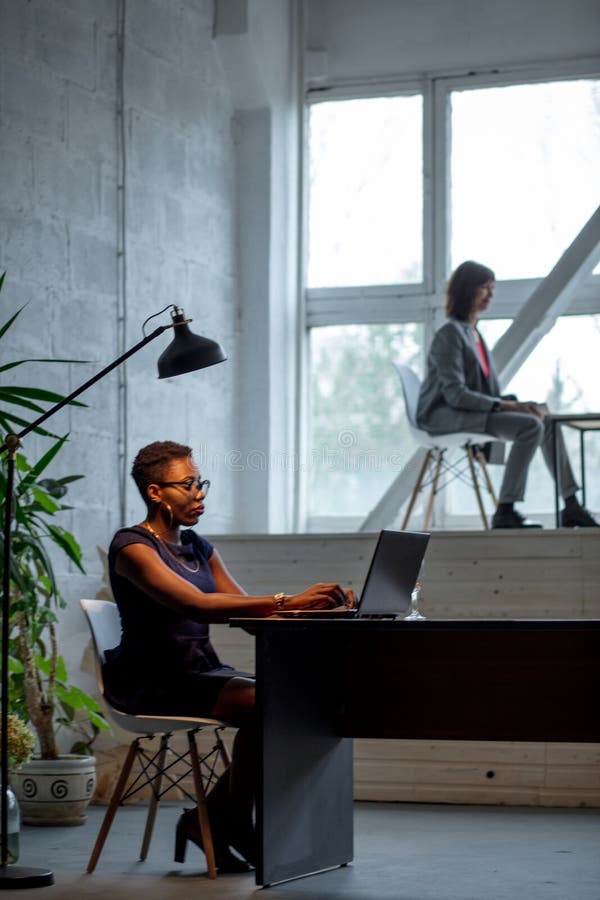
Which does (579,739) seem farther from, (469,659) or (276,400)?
(276,400)

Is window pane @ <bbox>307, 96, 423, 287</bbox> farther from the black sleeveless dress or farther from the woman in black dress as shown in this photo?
the black sleeveless dress

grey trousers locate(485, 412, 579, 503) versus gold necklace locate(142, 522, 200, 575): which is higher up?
grey trousers locate(485, 412, 579, 503)

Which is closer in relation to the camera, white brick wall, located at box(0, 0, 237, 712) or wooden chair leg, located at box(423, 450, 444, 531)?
white brick wall, located at box(0, 0, 237, 712)

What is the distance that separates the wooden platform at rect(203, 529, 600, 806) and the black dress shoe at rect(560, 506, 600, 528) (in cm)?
65

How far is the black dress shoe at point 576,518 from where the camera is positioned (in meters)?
5.79

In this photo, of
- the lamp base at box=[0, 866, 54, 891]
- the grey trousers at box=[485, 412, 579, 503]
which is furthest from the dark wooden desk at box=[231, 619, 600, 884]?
the grey trousers at box=[485, 412, 579, 503]

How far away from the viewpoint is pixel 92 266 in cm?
558

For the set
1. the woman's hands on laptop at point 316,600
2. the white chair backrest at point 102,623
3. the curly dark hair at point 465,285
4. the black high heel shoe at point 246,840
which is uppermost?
the curly dark hair at point 465,285

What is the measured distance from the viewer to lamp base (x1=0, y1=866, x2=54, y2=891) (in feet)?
10.9

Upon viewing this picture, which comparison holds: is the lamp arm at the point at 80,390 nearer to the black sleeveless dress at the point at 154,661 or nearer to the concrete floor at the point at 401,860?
the black sleeveless dress at the point at 154,661

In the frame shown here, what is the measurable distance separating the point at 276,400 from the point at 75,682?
2.16m

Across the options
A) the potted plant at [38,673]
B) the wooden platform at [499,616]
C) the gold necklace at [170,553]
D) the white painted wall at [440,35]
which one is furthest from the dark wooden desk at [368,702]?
the white painted wall at [440,35]

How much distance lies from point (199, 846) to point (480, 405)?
9.18ft

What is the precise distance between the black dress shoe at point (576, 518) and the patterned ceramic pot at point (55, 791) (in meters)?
2.32
